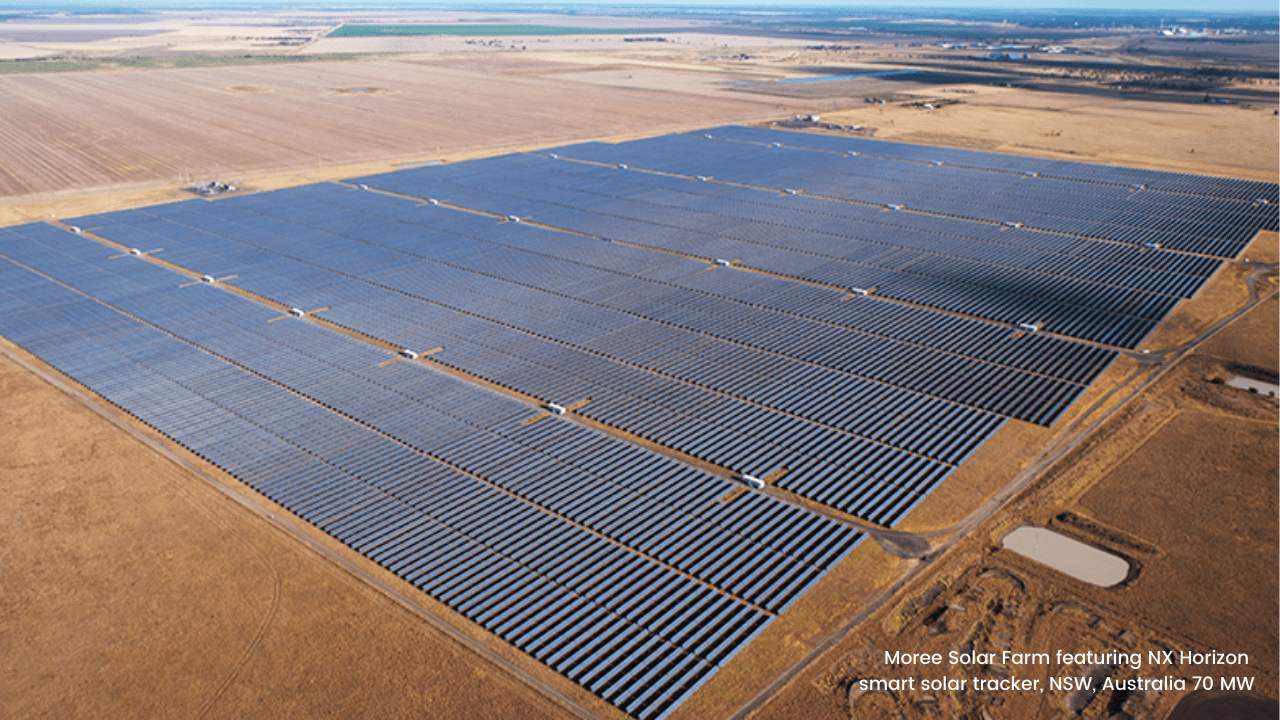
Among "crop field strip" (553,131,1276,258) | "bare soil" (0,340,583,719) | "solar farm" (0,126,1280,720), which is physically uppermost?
"crop field strip" (553,131,1276,258)

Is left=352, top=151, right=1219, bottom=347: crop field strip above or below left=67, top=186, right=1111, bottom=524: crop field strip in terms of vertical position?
above

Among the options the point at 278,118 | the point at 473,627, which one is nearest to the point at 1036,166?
the point at 473,627

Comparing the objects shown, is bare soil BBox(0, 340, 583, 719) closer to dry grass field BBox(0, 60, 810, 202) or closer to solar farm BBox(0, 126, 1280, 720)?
solar farm BBox(0, 126, 1280, 720)

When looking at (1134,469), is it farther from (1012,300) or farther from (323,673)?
(323,673)

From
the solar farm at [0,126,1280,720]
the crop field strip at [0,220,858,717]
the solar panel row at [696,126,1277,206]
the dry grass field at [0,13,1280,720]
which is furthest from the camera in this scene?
the solar panel row at [696,126,1277,206]

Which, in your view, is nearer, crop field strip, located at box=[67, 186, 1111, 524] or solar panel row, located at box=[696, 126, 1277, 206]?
crop field strip, located at box=[67, 186, 1111, 524]

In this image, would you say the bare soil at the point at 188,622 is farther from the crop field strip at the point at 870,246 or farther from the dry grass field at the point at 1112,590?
the crop field strip at the point at 870,246

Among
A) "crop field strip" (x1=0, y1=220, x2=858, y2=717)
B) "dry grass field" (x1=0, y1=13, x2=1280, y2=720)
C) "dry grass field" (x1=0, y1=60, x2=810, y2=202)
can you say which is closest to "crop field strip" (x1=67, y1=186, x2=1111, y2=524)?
"dry grass field" (x1=0, y1=13, x2=1280, y2=720)
